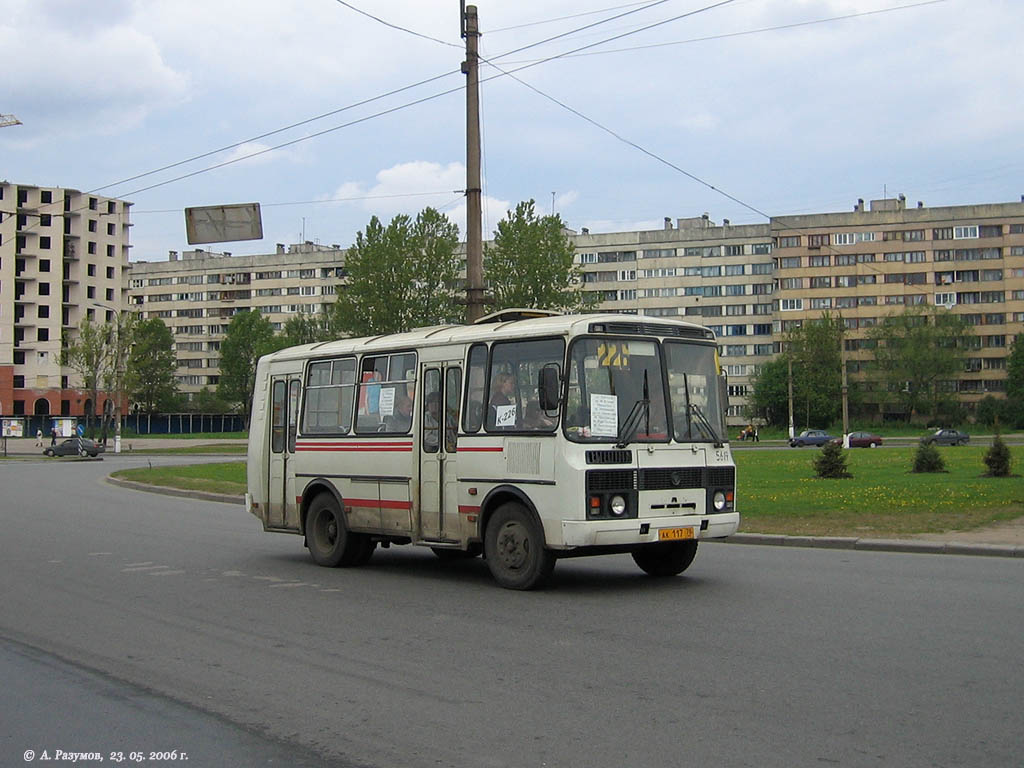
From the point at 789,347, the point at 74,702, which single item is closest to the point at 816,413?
the point at 789,347

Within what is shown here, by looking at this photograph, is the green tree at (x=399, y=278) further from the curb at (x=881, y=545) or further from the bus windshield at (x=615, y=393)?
the bus windshield at (x=615, y=393)

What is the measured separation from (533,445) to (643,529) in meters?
1.36

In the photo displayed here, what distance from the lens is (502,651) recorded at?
324 inches

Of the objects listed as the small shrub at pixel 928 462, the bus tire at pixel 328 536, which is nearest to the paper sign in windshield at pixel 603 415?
the bus tire at pixel 328 536

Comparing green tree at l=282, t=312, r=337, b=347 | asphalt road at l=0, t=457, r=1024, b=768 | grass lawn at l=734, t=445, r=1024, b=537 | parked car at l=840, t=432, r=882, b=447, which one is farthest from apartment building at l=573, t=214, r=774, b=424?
asphalt road at l=0, t=457, r=1024, b=768

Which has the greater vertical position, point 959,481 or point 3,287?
point 3,287

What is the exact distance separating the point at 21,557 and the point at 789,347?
100994 mm

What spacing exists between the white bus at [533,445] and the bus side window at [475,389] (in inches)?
0.7

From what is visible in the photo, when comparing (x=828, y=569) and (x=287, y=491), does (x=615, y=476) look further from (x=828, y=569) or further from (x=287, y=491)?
(x=287, y=491)

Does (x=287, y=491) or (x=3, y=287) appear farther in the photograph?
(x=3, y=287)

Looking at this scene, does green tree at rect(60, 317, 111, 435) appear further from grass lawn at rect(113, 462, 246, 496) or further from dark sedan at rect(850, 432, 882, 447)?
dark sedan at rect(850, 432, 882, 447)

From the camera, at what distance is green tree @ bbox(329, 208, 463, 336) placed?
72375mm

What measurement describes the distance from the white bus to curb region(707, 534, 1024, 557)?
90.6 inches

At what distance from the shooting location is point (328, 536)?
46.2 ft
